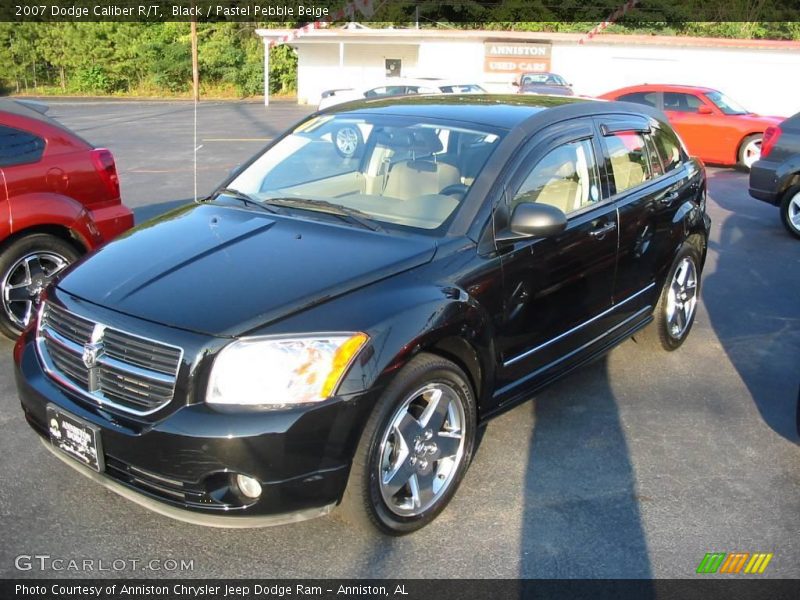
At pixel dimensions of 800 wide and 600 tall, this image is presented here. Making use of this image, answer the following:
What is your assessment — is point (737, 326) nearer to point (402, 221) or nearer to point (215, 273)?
point (402, 221)

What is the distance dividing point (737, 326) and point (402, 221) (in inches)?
149

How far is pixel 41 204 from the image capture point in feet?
17.5

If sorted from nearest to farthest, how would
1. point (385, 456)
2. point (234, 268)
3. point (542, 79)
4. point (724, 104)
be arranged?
point (385, 456) → point (234, 268) → point (724, 104) → point (542, 79)

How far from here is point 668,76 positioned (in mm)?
29484

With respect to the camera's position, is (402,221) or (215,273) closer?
(215,273)

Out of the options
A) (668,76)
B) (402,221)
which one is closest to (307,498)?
(402,221)

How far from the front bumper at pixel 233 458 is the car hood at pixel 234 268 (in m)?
0.37

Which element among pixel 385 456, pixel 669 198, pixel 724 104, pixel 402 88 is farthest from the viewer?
pixel 402 88

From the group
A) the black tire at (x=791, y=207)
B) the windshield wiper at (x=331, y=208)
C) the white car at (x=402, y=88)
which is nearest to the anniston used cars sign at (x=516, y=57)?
the white car at (x=402, y=88)

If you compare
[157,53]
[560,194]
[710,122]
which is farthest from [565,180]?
[157,53]

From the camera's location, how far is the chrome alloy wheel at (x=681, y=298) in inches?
214

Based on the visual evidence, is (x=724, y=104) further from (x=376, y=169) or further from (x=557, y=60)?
(x=557, y=60)

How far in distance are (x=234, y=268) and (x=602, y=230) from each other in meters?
2.16

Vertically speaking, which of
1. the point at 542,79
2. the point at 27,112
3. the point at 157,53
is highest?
the point at 157,53
